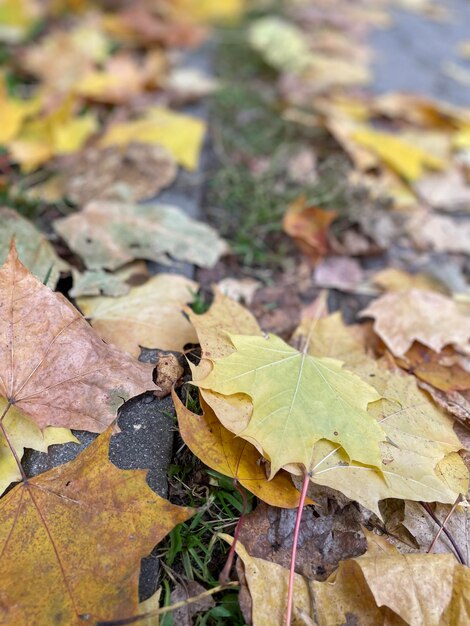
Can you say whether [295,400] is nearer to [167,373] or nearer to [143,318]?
[167,373]

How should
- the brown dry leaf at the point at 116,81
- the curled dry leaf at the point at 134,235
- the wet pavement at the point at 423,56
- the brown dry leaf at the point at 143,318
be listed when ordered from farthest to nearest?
the wet pavement at the point at 423,56 → the brown dry leaf at the point at 116,81 → the curled dry leaf at the point at 134,235 → the brown dry leaf at the point at 143,318

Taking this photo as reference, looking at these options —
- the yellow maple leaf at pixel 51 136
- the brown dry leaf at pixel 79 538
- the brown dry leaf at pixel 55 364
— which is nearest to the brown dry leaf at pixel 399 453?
the brown dry leaf at pixel 79 538

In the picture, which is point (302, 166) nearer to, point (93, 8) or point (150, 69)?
point (150, 69)

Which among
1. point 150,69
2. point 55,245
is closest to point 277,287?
point 55,245

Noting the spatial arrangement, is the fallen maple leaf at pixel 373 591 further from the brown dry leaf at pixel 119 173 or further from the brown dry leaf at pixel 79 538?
the brown dry leaf at pixel 119 173

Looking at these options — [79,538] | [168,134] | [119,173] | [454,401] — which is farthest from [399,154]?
[79,538]

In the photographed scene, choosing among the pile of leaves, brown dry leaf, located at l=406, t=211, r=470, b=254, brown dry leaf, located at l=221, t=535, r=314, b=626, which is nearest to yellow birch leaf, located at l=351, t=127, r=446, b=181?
the pile of leaves
